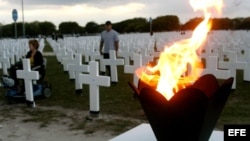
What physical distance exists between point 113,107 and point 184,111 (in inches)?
178

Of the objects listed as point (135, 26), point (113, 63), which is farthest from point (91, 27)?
point (113, 63)

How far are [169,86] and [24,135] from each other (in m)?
3.24

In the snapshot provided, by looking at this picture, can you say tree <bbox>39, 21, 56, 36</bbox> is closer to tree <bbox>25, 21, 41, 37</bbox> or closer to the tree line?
the tree line

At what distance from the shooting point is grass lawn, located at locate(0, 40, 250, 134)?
6137 mm

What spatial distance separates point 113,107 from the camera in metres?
7.40

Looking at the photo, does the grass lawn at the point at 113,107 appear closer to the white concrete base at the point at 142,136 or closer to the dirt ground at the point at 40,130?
the dirt ground at the point at 40,130

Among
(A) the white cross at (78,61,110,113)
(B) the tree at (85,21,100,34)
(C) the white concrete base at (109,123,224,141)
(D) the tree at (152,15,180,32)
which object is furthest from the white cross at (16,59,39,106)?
(B) the tree at (85,21,100,34)

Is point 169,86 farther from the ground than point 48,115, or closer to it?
farther from the ground

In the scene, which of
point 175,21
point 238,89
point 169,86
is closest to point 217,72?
point 238,89

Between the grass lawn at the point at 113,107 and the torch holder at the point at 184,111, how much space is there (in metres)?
2.64

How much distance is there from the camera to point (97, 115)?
21.7 feet

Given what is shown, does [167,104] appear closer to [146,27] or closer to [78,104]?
[78,104]

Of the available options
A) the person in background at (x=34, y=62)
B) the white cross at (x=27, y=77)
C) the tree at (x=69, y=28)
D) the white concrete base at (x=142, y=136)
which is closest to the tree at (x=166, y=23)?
the person in background at (x=34, y=62)

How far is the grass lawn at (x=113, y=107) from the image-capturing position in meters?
6.14
